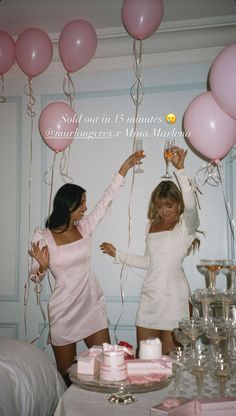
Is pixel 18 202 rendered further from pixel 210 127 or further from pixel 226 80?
pixel 226 80

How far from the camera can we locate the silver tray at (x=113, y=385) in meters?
1.36

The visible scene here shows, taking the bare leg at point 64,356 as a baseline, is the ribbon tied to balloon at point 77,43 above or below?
above

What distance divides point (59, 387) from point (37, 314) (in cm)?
117

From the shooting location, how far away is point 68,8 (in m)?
2.78

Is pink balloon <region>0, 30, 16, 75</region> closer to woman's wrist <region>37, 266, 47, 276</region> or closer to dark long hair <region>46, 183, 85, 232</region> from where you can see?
dark long hair <region>46, 183, 85, 232</region>

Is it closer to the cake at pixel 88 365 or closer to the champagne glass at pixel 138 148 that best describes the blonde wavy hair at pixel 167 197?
the champagne glass at pixel 138 148

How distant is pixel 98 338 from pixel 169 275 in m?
0.63

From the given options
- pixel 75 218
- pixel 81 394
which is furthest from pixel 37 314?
pixel 81 394

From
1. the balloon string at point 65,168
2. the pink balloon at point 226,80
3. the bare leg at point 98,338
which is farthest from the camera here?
the balloon string at point 65,168

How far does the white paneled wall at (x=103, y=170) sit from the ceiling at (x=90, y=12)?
292 mm

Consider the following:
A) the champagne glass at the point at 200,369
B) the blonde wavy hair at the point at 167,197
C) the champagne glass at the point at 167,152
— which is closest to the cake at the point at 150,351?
the champagne glass at the point at 200,369

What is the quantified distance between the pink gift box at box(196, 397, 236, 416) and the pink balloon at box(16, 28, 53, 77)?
2.43 meters

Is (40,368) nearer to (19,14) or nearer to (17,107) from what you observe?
(17,107)

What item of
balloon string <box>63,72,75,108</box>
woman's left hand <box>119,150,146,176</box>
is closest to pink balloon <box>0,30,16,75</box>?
balloon string <box>63,72,75,108</box>
